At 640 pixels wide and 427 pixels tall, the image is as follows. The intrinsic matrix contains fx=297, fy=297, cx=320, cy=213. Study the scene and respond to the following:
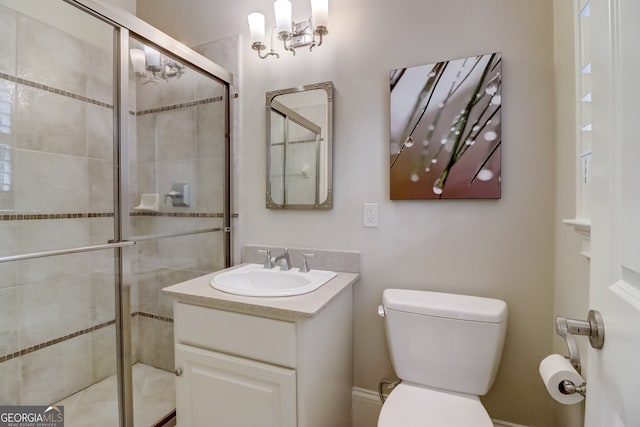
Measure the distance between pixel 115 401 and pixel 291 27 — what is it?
2.00 m

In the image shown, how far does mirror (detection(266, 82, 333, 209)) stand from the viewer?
1584 mm

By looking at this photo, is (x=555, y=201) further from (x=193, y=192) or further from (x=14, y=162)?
(x=14, y=162)

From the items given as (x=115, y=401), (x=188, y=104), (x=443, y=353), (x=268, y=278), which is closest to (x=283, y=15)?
(x=188, y=104)

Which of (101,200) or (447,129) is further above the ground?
(447,129)

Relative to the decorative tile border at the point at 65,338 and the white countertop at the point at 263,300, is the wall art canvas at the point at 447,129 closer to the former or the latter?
the white countertop at the point at 263,300


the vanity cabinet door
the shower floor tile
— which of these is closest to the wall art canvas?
the vanity cabinet door

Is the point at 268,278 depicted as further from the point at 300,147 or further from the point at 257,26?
the point at 257,26

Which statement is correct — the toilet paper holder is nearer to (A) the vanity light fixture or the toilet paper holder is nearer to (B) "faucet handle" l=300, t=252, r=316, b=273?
(B) "faucet handle" l=300, t=252, r=316, b=273

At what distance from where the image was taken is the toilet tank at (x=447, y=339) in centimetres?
115

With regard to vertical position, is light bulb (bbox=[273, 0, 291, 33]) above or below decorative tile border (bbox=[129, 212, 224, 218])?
above

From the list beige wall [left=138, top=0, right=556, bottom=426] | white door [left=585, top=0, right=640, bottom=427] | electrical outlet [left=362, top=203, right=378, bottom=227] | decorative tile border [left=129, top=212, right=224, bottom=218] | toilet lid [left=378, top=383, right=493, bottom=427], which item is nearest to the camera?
white door [left=585, top=0, right=640, bottom=427]

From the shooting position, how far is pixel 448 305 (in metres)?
1.21

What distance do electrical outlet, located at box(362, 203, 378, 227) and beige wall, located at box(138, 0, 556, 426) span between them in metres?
0.03

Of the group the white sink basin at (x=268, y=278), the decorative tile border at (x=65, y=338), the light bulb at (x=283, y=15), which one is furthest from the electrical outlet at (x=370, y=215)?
the decorative tile border at (x=65, y=338)
